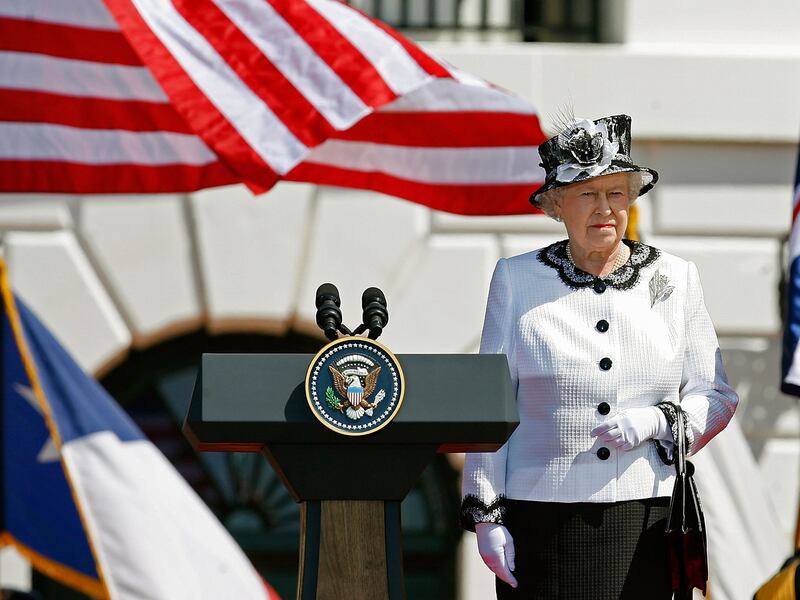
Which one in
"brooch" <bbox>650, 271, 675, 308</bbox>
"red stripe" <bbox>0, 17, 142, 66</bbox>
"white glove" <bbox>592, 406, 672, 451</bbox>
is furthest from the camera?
"red stripe" <bbox>0, 17, 142, 66</bbox>

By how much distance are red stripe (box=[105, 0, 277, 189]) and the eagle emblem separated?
189 cm

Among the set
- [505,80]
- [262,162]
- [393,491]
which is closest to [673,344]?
[393,491]

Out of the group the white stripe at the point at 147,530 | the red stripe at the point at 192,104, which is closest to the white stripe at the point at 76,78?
the red stripe at the point at 192,104

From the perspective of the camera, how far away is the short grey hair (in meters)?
3.46

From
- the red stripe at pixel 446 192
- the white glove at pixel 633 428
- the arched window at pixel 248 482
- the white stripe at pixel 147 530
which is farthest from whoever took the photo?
the arched window at pixel 248 482

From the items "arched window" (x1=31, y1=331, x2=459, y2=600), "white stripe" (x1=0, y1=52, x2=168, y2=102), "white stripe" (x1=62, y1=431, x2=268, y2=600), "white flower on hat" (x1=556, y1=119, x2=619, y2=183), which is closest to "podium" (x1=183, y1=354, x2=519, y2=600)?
"white flower on hat" (x1=556, y1=119, x2=619, y2=183)

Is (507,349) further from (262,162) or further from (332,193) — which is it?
(332,193)

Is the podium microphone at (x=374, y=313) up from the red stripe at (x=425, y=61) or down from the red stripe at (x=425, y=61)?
down

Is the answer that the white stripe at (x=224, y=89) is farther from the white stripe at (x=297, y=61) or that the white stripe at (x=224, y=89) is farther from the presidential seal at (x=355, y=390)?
the presidential seal at (x=355, y=390)

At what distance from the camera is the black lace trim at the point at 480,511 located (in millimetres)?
3373

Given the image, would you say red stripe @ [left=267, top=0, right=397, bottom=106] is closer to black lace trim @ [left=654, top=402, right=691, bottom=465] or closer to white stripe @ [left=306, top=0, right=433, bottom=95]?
white stripe @ [left=306, top=0, right=433, bottom=95]

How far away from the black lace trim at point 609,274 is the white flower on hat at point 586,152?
20cm

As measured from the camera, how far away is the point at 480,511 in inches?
133

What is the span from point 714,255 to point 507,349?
145 inches
